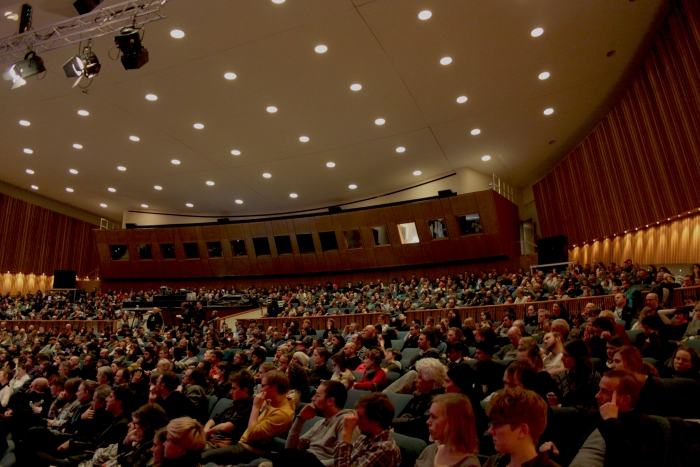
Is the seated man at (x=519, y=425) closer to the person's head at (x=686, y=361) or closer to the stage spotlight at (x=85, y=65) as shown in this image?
the person's head at (x=686, y=361)

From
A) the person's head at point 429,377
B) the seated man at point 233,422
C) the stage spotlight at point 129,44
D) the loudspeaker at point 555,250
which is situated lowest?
the seated man at point 233,422

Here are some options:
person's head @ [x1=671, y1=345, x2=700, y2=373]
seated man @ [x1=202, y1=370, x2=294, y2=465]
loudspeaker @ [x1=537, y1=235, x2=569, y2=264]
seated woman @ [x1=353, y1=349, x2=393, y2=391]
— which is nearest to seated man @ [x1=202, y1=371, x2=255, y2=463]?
seated man @ [x1=202, y1=370, x2=294, y2=465]

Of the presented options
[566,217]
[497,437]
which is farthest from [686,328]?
[566,217]

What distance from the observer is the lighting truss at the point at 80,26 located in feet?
18.8

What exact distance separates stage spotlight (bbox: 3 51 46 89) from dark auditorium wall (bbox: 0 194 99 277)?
41.7ft

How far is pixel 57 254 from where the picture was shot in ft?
61.5

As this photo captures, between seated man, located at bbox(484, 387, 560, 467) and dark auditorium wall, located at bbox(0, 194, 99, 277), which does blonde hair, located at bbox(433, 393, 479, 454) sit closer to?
seated man, located at bbox(484, 387, 560, 467)

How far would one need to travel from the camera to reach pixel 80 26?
6.03 meters

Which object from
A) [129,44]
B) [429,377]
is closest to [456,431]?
[429,377]

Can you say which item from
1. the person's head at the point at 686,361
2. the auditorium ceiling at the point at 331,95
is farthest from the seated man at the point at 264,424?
the auditorium ceiling at the point at 331,95

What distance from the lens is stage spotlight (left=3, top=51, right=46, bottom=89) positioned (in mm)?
6137

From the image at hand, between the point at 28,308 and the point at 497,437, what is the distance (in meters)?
15.6

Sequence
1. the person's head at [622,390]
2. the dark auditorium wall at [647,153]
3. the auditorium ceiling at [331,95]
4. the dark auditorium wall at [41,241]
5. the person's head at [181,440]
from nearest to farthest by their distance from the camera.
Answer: the person's head at [622,390] → the person's head at [181,440] → the auditorium ceiling at [331,95] → the dark auditorium wall at [647,153] → the dark auditorium wall at [41,241]

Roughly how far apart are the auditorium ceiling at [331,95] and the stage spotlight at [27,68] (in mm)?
588
